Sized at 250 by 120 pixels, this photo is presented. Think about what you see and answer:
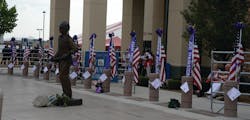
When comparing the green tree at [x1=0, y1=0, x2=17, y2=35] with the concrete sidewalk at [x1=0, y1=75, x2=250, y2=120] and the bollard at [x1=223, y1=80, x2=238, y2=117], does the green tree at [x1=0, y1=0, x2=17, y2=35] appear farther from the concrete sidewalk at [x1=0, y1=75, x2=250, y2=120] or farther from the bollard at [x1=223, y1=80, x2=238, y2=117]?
the bollard at [x1=223, y1=80, x2=238, y2=117]

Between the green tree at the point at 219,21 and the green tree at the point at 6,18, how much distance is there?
129ft

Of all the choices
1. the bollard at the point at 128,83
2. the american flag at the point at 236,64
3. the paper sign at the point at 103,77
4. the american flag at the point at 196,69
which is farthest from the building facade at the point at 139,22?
the american flag at the point at 236,64

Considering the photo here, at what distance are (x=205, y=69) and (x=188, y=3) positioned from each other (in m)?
3.76

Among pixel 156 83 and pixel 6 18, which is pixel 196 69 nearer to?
pixel 156 83

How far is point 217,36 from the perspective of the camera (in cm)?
2047

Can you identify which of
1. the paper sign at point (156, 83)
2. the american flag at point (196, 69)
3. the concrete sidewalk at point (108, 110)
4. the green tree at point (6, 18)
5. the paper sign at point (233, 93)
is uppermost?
the green tree at point (6, 18)

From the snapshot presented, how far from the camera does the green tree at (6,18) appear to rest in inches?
2264

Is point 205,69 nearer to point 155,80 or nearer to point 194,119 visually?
point 155,80

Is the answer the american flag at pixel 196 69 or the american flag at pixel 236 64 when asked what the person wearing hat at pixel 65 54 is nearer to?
the american flag at pixel 196 69

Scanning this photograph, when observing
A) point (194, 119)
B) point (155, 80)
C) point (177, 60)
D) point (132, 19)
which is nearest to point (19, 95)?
point (155, 80)

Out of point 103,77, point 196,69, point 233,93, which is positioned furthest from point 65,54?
point 233,93

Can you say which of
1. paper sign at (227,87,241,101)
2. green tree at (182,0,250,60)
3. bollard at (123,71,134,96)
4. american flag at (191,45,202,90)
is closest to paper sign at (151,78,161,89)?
american flag at (191,45,202,90)

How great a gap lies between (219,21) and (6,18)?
138ft

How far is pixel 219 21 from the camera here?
20406 millimetres
